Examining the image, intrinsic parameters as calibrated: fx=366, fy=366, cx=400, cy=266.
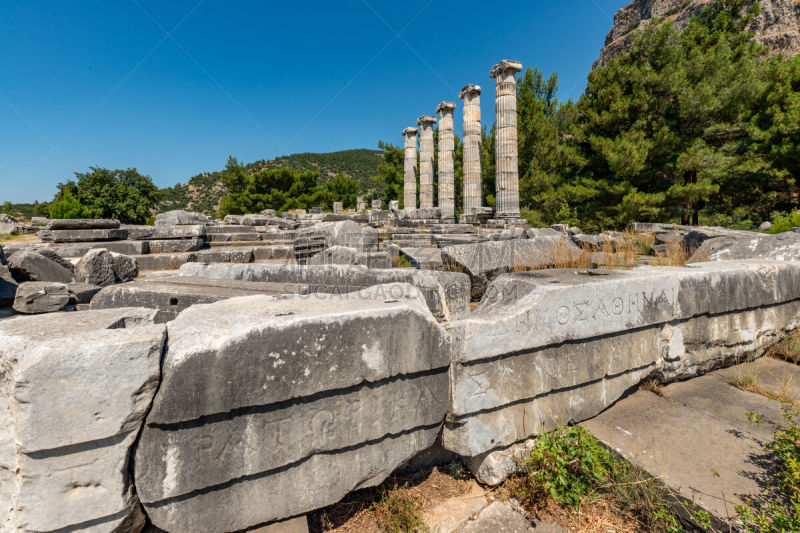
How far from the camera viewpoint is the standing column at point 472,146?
17.0m

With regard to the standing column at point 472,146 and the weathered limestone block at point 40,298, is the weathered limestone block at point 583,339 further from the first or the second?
the standing column at point 472,146

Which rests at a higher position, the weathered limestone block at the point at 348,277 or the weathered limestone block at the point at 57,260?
the weathered limestone block at the point at 57,260

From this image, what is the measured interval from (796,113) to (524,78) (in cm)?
1204

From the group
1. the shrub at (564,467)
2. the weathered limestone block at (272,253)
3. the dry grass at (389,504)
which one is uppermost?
the weathered limestone block at (272,253)

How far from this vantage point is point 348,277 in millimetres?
3621

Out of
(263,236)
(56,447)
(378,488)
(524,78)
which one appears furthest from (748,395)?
(524,78)

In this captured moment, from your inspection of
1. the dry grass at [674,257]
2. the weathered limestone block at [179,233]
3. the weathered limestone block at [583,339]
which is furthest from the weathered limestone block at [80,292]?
the dry grass at [674,257]

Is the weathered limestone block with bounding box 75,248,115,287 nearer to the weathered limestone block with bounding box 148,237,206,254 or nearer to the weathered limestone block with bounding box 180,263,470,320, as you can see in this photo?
the weathered limestone block with bounding box 180,263,470,320

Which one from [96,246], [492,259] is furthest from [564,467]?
[96,246]

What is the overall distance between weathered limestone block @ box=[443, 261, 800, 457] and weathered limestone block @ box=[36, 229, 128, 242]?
26.3ft

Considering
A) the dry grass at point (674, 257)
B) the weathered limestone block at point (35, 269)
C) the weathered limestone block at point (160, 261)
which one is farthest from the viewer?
the weathered limestone block at point (160, 261)

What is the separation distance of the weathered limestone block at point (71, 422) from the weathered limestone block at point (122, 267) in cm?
373

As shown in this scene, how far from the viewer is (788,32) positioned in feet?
114

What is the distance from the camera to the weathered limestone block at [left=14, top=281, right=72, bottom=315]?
3156mm
